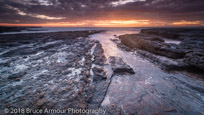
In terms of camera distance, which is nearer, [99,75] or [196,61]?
[99,75]

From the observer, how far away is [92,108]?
3.00 meters

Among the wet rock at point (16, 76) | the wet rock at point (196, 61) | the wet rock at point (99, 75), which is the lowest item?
the wet rock at point (99, 75)

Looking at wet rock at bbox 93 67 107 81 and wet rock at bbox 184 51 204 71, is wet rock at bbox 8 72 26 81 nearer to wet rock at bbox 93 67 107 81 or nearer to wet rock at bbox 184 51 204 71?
wet rock at bbox 93 67 107 81

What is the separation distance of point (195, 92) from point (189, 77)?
1.49 meters

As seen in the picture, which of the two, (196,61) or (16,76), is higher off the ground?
(196,61)

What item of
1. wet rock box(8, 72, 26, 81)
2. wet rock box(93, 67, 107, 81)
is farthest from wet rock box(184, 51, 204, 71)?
wet rock box(8, 72, 26, 81)

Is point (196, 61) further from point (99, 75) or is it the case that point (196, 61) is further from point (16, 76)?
point (16, 76)

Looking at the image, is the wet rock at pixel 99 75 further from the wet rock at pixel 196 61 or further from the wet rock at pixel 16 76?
the wet rock at pixel 196 61

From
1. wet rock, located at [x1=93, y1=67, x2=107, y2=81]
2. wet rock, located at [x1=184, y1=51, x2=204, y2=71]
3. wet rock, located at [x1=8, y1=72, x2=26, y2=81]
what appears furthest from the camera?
wet rock, located at [x1=184, y1=51, x2=204, y2=71]

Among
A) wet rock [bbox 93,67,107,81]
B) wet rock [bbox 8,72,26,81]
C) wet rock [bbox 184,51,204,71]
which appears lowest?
wet rock [bbox 93,67,107,81]

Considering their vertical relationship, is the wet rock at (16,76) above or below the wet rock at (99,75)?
above

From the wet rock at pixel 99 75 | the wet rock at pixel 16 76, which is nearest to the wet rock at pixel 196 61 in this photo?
the wet rock at pixel 99 75

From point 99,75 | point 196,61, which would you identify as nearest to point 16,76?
point 99,75

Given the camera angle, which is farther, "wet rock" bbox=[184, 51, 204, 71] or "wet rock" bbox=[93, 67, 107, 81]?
"wet rock" bbox=[184, 51, 204, 71]
